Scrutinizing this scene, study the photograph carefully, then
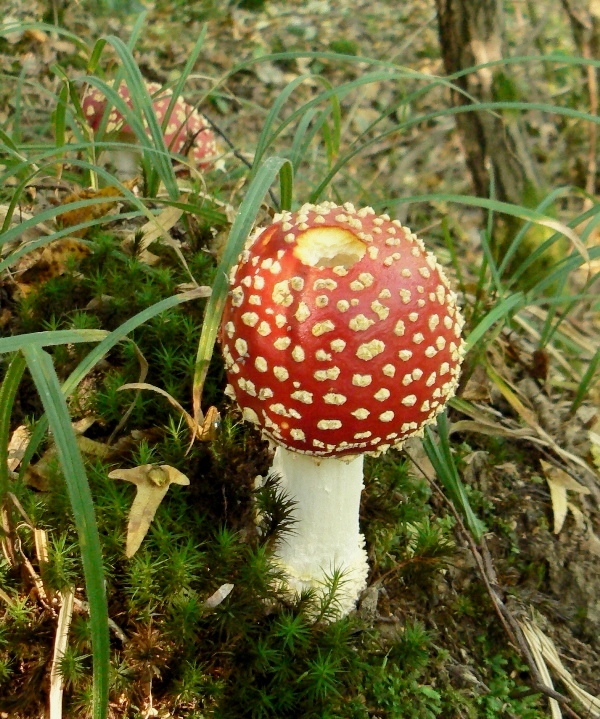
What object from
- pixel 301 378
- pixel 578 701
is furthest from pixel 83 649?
pixel 578 701

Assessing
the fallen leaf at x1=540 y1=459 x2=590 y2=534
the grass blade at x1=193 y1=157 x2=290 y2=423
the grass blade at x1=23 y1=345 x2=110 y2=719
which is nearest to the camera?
the grass blade at x1=23 y1=345 x2=110 y2=719

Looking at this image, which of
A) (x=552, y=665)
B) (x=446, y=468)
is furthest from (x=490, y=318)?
(x=552, y=665)

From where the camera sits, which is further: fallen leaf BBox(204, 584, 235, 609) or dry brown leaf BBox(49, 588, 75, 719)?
fallen leaf BBox(204, 584, 235, 609)

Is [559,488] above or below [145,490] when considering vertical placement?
below

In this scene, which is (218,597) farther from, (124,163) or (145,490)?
(124,163)

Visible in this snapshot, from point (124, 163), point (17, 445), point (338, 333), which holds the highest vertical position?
point (338, 333)

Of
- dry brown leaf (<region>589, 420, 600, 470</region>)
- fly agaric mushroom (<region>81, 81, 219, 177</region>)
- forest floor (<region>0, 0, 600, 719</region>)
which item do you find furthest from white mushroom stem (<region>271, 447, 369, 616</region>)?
fly agaric mushroom (<region>81, 81, 219, 177</region>)

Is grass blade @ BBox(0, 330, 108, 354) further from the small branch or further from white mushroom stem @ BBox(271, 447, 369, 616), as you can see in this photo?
the small branch
